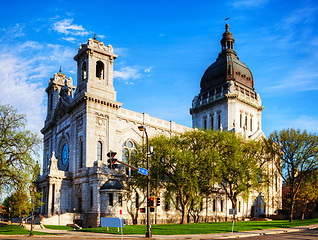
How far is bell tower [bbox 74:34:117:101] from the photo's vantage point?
5328 centimetres

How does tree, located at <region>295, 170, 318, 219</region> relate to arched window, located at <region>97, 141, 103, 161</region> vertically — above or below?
below

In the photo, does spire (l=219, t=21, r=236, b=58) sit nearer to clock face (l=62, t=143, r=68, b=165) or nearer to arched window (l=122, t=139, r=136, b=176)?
arched window (l=122, t=139, r=136, b=176)

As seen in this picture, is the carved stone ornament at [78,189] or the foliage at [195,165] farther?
the carved stone ornament at [78,189]

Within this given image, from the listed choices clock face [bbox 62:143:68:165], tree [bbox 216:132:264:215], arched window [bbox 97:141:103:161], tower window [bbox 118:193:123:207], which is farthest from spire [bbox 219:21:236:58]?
tower window [bbox 118:193:123:207]

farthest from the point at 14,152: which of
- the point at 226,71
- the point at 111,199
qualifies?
the point at 226,71

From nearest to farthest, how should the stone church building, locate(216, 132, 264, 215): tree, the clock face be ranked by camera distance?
the stone church building
locate(216, 132, 264, 215): tree
the clock face

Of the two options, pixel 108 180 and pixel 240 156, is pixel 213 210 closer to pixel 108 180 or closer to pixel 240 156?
pixel 240 156

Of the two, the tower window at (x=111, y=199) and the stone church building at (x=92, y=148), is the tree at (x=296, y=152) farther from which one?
the tower window at (x=111, y=199)

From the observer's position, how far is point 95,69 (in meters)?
54.2

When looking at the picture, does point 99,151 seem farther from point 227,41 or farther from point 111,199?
point 227,41

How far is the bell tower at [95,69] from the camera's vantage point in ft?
175

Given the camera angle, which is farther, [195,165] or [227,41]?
[227,41]

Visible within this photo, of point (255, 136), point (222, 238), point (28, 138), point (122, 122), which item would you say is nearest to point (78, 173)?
point (122, 122)

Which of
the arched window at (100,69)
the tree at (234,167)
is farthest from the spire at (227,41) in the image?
the tree at (234,167)
